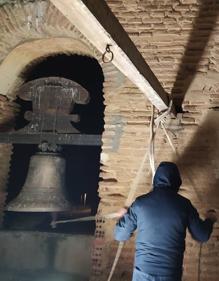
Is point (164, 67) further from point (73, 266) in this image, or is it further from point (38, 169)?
point (73, 266)

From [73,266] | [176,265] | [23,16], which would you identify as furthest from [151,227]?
[23,16]

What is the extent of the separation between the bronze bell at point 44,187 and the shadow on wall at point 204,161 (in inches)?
46.7

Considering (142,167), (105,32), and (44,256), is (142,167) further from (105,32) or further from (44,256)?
(105,32)

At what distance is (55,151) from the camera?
3.88m

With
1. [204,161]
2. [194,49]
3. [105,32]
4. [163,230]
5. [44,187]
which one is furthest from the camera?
[44,187]

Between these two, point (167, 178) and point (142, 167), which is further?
point (142, 167)

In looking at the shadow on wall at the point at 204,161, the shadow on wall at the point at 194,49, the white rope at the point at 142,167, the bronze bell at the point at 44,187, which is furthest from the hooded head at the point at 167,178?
the bronze bell at the point at 44,187

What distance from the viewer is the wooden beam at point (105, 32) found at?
1738 mm

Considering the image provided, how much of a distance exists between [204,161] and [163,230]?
1.02 m

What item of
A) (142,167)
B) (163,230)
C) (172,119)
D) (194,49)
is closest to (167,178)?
(163,230)

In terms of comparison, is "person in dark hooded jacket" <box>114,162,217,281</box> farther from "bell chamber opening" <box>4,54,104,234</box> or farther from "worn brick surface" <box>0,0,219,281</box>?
"bell chamber opening" <box>4,54,104,234</box>

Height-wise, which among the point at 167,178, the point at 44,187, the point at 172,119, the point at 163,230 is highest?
the point at 172,119

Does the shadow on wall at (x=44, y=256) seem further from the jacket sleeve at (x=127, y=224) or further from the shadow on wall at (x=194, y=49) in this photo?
the shadow on wall at (x=194, y=49)

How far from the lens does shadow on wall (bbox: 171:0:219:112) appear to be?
11.5 ft
